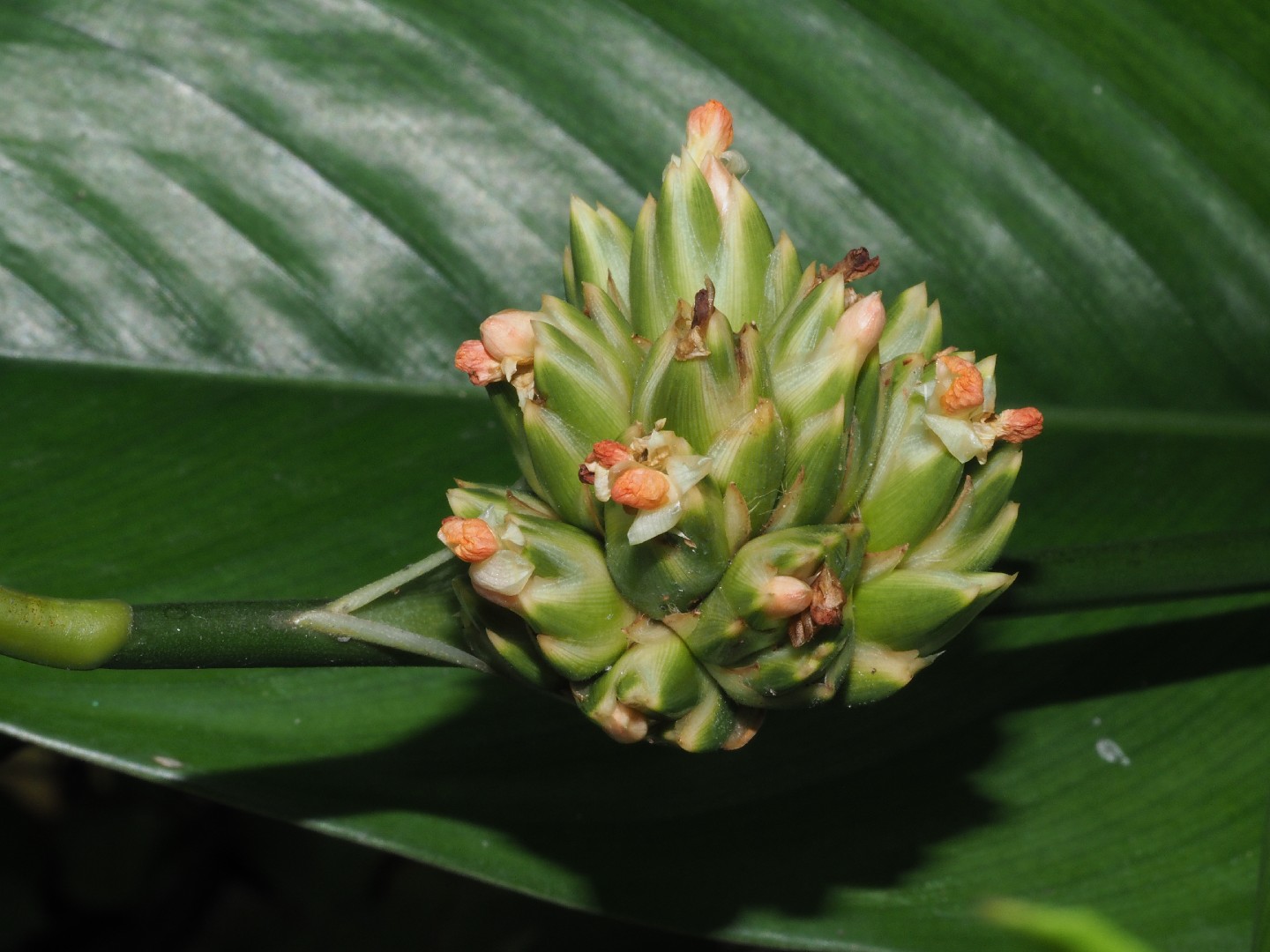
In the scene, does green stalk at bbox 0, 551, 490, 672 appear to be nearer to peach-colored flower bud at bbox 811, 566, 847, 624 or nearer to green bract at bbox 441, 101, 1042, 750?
green bract at bbox 441, 101, 1042, 750

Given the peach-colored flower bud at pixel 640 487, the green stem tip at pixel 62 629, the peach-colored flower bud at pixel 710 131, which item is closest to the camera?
the green stem tip at pixel 62 629

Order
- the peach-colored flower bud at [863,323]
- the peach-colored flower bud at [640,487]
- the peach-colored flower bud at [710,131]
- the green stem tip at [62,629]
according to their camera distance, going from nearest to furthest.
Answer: the green stem tip at [62,629], the peach-colored flower bud at [640,487], the peach-colored flower bud at [863,323], the peach-colored flower bud at [710,131]

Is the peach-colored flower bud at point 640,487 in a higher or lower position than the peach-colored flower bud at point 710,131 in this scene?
lower

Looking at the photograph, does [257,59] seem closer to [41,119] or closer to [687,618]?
[41,119]

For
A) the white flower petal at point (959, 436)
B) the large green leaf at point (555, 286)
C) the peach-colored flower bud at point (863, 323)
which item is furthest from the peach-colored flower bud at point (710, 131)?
the large green leaf at point (555, 286)

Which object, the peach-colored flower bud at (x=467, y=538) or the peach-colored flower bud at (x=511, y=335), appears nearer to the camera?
the peach-colored flower bud at (x=467, y=538)

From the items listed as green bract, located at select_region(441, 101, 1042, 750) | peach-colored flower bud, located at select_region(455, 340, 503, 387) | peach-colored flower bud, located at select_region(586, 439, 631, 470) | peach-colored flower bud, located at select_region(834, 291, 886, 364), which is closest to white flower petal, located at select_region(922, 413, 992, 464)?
green bract, located at select_region(441, 101, 1042, 750)

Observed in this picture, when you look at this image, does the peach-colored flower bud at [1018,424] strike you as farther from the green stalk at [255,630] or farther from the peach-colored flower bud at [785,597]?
the green stalk at [255,630]
